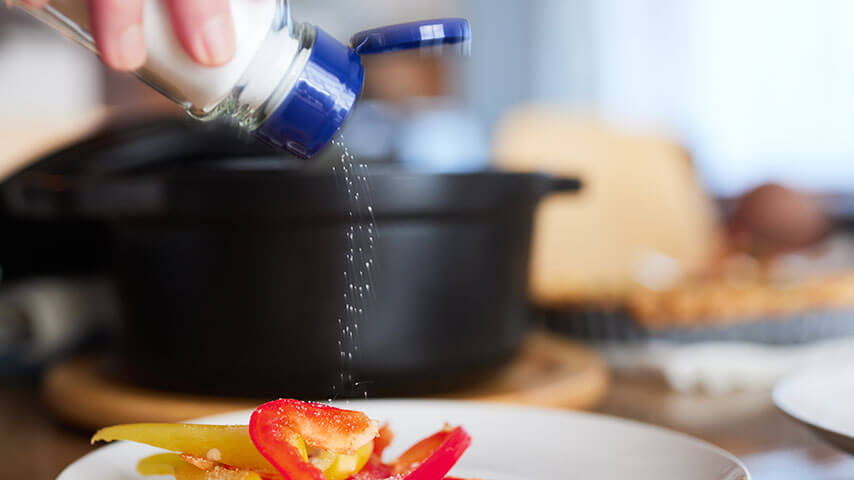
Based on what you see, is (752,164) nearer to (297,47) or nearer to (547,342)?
(547,342)

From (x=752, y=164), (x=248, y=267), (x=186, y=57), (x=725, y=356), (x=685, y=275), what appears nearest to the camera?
(x=186, y=57)

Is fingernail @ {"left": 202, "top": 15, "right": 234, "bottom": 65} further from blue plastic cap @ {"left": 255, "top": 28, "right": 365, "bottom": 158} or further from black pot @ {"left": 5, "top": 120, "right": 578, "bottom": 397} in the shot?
black pot @ {"left": 5, "top": 120, "right": 578, "bottom": 397}

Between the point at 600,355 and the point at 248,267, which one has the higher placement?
the point at 248,267

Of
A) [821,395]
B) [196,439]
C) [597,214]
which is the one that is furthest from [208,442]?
[597,214]

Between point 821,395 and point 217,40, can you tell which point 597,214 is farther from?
point 217,40

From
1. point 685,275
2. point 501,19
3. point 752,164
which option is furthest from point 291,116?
point 501,19

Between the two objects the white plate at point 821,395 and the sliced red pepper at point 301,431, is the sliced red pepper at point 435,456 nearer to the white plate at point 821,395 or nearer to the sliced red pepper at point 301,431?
the sliced red pepper at point 301,431

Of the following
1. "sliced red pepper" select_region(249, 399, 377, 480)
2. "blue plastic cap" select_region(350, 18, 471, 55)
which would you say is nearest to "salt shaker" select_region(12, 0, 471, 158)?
"blue plastic cap" select_region(350, 18, 471, 55)
